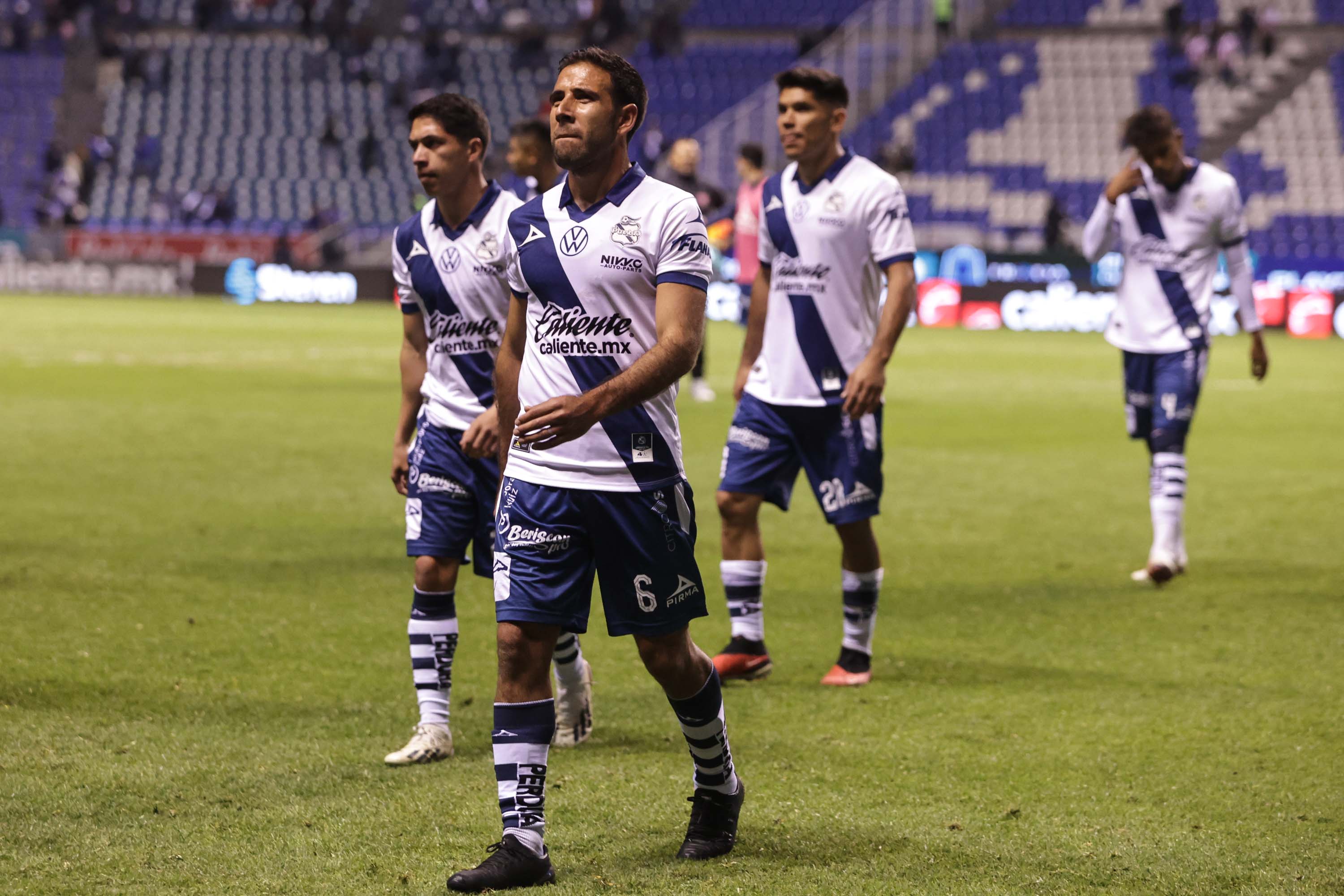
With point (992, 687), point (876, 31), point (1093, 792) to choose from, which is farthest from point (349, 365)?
point (876, 31)

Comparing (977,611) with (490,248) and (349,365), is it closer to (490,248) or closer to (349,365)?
(490,248)

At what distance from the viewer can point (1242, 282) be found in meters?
8.51

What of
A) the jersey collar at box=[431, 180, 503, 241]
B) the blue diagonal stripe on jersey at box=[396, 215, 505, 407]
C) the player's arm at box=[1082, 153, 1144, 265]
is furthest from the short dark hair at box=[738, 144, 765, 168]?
the blue diagonal stripe on jersey at box=[396, 215, 505, 407]

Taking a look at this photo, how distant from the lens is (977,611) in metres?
7.57

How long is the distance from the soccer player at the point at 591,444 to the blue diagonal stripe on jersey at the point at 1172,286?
16.7 feet

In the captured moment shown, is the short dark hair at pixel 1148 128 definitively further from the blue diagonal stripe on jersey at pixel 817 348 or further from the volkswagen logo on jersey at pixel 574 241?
the volkswagen logo on jersey at pixel 574 241

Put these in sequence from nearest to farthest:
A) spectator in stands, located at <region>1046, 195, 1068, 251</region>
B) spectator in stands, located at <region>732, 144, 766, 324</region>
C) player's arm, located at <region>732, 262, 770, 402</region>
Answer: player's arm, located at <region>732, 262, 770, 402</region>
spectator in stands, located at <region>732, 144, 766, 324</region>
spectator in stands, located at <region>1046, 195, 1068, 251</region>

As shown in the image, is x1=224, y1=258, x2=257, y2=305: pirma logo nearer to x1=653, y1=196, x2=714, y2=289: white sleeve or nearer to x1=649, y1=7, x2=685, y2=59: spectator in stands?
x1=649, y1=7, x2=685, y2=59: spectator in stands

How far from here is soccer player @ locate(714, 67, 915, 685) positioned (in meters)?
6.18

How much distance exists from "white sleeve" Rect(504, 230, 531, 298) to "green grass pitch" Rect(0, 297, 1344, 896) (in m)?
1.46

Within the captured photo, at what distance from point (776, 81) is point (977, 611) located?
2.64 m

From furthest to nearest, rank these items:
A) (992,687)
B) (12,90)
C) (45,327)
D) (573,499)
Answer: (12,90) < (45,327) < (992,687) < (573,499)

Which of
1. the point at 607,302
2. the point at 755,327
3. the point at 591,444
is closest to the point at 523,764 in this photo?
the point at 591,444

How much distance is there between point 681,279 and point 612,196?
11.3 inches
